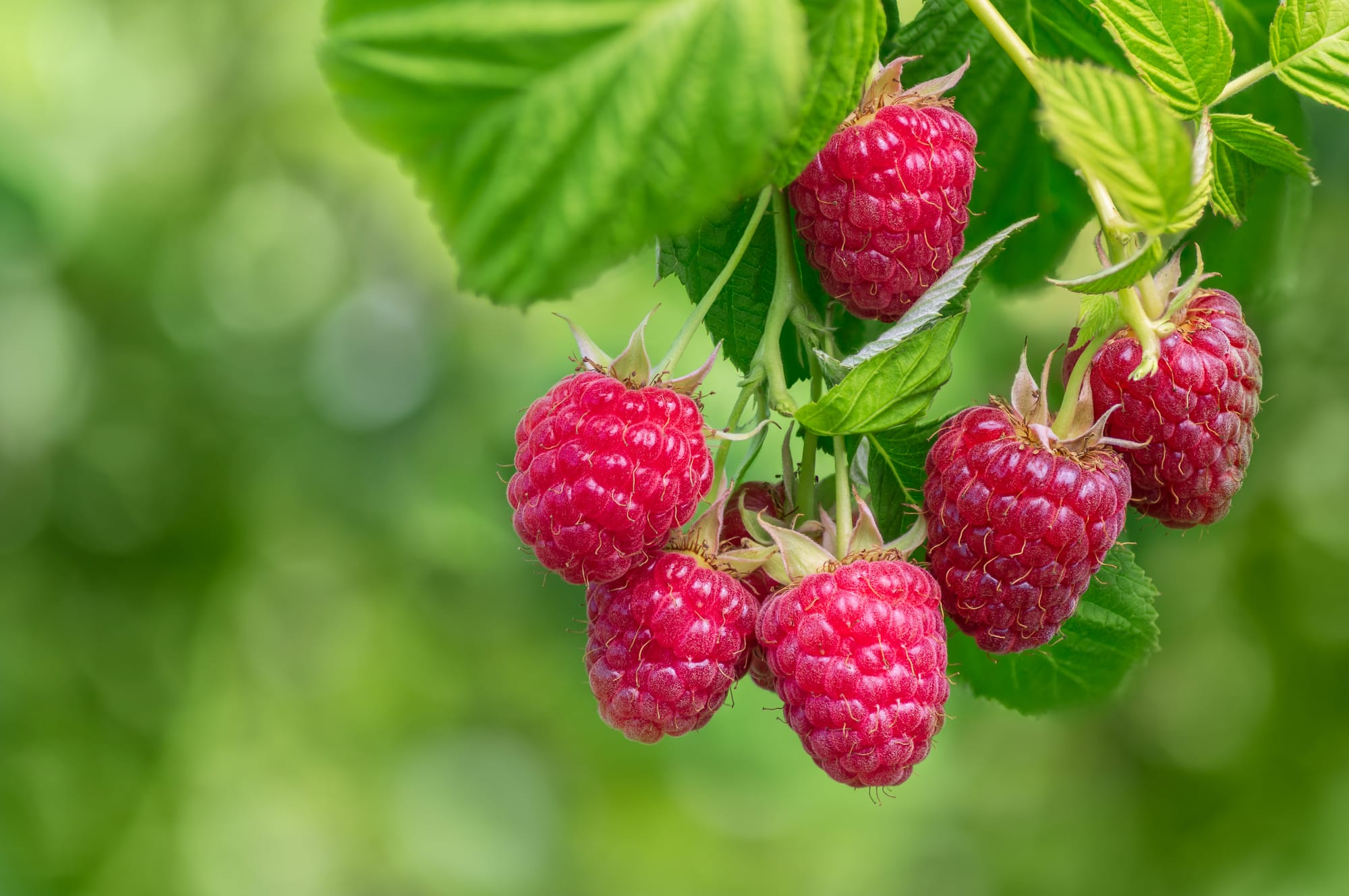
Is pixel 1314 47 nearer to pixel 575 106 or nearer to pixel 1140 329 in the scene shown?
pixel 1140 329

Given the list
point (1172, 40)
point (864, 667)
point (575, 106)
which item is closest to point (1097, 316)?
point (1172, 40)

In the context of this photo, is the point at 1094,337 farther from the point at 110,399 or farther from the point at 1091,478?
the point at 110,399

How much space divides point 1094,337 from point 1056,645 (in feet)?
1.19

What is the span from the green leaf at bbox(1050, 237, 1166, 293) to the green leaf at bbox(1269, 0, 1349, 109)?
0.86 ft

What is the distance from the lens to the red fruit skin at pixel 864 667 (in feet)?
2.39

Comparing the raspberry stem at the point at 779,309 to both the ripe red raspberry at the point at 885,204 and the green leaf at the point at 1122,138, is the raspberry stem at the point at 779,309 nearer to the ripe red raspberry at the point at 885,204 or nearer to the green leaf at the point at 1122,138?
the ripe red raspberry at the point at 885,204

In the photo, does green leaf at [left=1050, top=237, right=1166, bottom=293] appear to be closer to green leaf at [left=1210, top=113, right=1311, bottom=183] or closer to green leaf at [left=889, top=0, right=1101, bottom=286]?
green leaf at [left=1210, top=113, right=1311, bottom=183]

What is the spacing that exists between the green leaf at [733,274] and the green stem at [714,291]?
36 millimetres

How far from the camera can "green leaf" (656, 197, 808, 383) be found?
808 millimetres

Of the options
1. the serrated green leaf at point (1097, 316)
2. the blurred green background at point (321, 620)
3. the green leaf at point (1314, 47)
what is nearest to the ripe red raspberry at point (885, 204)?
the serrated green leaf at point (1097, 316)

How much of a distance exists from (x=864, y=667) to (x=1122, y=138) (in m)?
0.38

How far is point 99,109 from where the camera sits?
10.1 ft

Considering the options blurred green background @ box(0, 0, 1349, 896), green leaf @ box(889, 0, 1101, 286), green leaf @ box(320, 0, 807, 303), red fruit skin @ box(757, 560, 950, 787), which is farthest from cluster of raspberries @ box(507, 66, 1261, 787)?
blurred green background @ box(0, 0, 1349, 896)

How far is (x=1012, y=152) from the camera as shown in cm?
98
